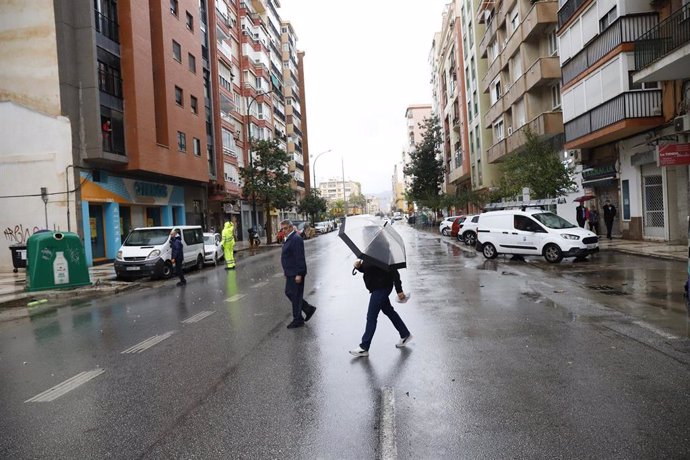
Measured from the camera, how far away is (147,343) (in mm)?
7512

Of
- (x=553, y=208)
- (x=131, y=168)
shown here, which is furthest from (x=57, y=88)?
(x=553, y=208)

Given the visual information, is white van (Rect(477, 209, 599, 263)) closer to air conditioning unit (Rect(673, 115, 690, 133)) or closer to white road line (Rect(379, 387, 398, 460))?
air conditioning unit (Rect(673, 115, 690, 133))

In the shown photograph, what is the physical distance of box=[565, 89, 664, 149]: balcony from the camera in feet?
62.7

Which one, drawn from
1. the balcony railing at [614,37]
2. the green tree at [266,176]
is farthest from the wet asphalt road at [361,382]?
the green tree at [266,176]

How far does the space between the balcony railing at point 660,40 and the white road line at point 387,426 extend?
54.6ft

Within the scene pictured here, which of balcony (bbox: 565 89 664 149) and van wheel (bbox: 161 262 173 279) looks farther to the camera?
balcony (bbox: 565 89 664 149)

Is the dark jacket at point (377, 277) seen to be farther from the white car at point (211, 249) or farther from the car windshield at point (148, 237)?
the white car at point (211, 249)

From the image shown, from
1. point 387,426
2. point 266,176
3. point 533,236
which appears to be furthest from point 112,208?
point 387,426

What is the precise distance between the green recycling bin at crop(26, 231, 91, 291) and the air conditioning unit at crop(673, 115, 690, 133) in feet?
63.9

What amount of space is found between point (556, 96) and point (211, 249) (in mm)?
20257

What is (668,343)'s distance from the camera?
6195 mm

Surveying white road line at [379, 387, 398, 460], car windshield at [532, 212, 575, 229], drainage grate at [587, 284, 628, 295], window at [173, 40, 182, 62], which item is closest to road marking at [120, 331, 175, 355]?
white road line at [379, 387, 398, 460]

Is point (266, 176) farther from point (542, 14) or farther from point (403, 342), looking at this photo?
point (403, 342)

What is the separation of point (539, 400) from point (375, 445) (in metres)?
1.63
